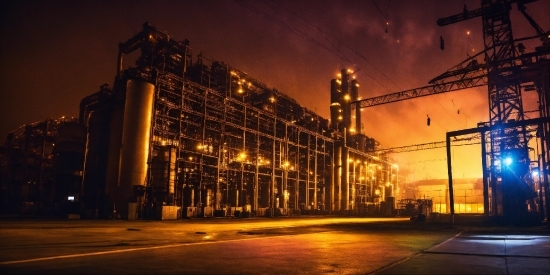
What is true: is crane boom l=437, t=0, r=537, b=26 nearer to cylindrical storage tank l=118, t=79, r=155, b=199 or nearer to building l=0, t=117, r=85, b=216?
cylindrical storage tank l=118, t=79, r=155, b=199

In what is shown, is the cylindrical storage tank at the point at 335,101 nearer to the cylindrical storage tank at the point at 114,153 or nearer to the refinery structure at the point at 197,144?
the refinery structure at the point at 197,144

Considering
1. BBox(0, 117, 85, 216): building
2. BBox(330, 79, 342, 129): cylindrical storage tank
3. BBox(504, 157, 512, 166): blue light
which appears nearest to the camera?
BBox(504, 157, 512, 166): blue light

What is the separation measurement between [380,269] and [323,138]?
156 ft

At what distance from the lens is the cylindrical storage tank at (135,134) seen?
90.7 feet

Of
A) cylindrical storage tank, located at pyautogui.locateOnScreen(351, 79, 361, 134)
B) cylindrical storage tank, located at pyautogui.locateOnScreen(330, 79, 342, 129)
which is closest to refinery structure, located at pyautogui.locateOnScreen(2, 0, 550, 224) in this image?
cylindrical storage tank, located at pyautogui.locateOnScreen(330, 79, 342, 129)

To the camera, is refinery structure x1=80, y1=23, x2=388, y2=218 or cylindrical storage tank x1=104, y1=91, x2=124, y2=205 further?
refinery structure x1=80, y1=23, x2=388, y2=218

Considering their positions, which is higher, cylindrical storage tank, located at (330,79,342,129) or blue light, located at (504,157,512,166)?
cylindrical storage tank, located at (330,79,342,129)

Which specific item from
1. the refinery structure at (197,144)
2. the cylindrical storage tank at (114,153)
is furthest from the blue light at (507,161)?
the cylindrical storage tank at (114,153)

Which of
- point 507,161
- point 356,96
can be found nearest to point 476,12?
point 507,161

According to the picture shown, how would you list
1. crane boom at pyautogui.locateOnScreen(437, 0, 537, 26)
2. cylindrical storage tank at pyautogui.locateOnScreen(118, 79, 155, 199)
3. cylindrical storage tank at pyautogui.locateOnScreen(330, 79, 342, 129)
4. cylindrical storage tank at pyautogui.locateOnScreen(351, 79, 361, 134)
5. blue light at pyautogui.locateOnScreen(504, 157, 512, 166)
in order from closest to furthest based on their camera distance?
blue light at pyautogui.locateOnScreen(504, 157, 512, 166) < cylindrical storage tank at pyautogui.locateOnScreen(118, 79, 155, 199) < crane boom at pyautogui.locateOnScreen(437, 0, 537, 26) < cylindrical storage tank at pyautogui.locateOnScreen(330, 79, 342, 129) < cylindrical storage tank at pyautogui.locateOnScreen(351, 79, 361, 134)

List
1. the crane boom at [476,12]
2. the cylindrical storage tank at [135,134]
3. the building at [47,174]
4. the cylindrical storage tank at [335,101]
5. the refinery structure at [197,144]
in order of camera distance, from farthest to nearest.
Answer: the cylindrical storage tank at [335,101]
the building at [47,174]
the crane boom at [476,12]
the refinery structure at [197,144]
the cylindrical storage tank at [135,134]

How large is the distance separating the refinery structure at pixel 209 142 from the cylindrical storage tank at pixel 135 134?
8cm

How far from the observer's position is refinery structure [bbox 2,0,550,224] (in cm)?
2669

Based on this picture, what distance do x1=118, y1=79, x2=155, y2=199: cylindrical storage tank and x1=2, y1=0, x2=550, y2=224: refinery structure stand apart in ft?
0.25
